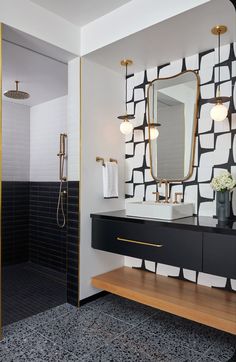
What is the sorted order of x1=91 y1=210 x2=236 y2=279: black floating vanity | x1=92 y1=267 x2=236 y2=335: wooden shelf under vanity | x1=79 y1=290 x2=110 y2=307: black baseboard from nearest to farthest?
x1=91 y1=210 x2=236 y2=279: black floating vanity → x1=92 y1=267 x2=236 y2=335: wooden shelf under vanity → x1=79 y1=290 x2=110 y2=307: black baseboard

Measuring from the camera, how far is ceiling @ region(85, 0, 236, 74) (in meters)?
1.99

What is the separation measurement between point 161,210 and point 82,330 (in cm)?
116

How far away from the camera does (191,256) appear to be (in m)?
2.05

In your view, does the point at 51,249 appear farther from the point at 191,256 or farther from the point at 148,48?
the point at 148,48

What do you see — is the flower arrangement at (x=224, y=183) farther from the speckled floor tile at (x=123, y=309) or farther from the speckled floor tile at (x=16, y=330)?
the speckled floor tile at (x=16, y=330)

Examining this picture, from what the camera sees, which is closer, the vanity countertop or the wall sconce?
the vanity countertop

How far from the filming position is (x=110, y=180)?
2.88 m

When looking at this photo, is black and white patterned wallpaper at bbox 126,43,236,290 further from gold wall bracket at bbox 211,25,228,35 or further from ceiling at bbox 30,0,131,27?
ceiling at bbox 30,0,131,27

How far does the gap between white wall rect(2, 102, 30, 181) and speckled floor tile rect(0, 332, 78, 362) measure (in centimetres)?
249

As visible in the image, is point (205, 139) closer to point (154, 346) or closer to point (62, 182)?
point (154, 346)

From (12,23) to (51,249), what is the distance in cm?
273

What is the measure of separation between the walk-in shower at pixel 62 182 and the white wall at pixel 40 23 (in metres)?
1.23

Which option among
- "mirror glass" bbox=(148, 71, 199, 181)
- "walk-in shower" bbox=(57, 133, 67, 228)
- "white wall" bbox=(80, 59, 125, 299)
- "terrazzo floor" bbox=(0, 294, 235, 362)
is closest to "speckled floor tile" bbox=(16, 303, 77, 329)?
"terrazzo floor" bbox=(0, 294, 235, 362)

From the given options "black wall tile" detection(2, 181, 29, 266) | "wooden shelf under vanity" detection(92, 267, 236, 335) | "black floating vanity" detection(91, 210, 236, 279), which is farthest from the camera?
"black wall tile" detection(2, 181, 29, 266)
